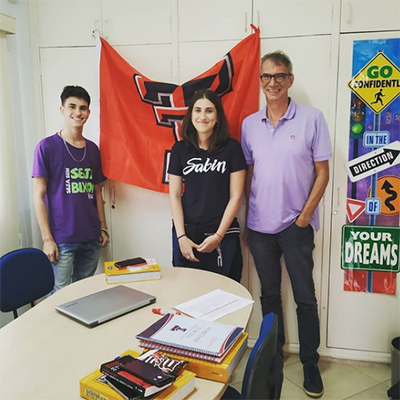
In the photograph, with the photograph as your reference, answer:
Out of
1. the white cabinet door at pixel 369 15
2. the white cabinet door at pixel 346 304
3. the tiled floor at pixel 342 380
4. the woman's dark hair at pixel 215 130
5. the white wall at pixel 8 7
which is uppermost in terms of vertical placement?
the white wall at pixel 8 7

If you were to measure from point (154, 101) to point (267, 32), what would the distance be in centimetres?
84

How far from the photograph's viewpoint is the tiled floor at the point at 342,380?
7.88ft

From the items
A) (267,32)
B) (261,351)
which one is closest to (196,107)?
(267,32)

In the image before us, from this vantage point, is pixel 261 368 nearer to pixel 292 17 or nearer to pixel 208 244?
pixel 208 244

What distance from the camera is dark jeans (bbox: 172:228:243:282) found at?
2445mm

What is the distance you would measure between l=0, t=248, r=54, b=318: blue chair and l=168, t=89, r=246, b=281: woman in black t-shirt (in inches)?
29.9

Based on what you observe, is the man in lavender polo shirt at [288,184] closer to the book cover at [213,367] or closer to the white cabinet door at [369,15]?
the white cabinet door at [369,15]

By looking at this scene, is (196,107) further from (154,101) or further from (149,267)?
(149,267)

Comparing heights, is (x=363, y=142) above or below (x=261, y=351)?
above

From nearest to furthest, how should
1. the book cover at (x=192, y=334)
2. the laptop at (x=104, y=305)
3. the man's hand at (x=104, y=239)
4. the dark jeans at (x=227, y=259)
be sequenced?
the book cover at (x=192, y=334) < the laptop at (x=104, y=305) < the dark jeans at (x=227, y=259) < the man's hand at (x=104, y=239)

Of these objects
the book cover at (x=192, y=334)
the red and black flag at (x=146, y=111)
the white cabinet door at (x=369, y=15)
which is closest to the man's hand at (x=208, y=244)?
the red and black flag at (x=146, y=111)

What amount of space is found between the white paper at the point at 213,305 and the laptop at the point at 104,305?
17 centimetres

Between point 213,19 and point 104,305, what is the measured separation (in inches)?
76.6

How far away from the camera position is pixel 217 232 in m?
2.39
